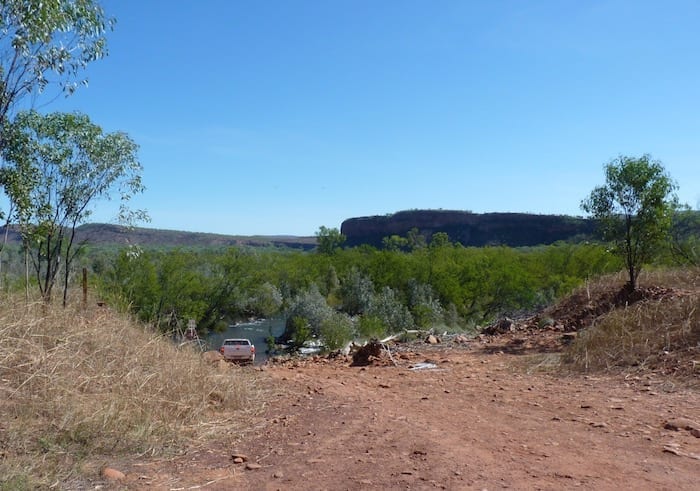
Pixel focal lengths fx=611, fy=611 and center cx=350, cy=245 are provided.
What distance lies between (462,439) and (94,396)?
3332mm

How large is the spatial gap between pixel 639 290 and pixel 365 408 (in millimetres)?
10349

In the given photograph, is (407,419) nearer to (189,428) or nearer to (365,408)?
(365,408)

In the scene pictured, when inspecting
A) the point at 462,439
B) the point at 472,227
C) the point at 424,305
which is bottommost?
the point at 424,305

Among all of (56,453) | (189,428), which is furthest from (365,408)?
(56,453)

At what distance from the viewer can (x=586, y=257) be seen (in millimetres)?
38812

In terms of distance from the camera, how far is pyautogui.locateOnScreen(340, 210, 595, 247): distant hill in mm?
87562

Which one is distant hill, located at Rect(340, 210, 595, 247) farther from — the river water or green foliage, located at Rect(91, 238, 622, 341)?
the river water

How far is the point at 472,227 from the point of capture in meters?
98.9

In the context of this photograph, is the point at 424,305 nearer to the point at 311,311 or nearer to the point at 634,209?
the point at 311,311

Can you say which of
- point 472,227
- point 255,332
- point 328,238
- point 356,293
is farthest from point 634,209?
point 472,227

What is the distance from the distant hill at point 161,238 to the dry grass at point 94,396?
3.78 meters

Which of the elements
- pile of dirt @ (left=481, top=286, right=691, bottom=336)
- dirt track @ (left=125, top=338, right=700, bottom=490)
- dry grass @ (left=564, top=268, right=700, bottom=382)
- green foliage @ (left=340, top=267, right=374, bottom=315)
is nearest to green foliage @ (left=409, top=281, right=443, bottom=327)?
green foliage @ (left=340, top=267, right=374, bottom=315)

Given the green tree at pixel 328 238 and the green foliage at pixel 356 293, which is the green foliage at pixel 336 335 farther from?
the green tree at pixel 328 238

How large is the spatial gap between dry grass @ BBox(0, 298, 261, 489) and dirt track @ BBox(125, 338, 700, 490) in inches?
17.5
